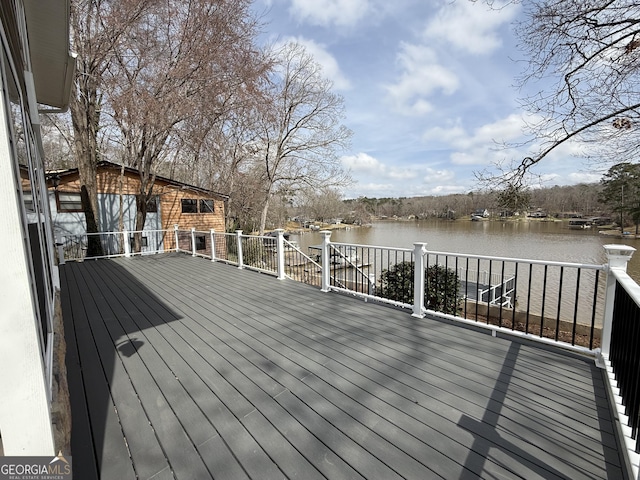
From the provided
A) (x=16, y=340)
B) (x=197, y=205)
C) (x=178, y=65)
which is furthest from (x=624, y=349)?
(x=197, y=205)

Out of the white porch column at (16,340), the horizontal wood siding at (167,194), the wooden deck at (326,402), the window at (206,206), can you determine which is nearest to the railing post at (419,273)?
the wooden deck at (326,402)

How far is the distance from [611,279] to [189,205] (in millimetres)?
16479

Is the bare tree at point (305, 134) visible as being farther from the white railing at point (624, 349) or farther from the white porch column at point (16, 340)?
the white porch column at point (16, 340)

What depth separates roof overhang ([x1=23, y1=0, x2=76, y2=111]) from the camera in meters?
2.53

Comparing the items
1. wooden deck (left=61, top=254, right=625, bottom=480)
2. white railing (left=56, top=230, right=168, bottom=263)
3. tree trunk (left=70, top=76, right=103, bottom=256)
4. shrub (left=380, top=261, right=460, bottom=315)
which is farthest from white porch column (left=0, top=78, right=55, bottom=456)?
tree trunk (left=70, top=76, right=103, bottom=256)

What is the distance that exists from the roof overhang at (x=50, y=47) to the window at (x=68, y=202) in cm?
918

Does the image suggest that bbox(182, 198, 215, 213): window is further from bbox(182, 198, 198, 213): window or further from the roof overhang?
the roof overhang

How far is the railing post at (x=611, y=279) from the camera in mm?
2055

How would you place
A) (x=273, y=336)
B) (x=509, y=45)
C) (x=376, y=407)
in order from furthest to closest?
(x=509, y=45) < (x=273, y=336) < (x=376, y=407)

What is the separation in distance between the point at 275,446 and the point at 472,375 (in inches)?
61.5

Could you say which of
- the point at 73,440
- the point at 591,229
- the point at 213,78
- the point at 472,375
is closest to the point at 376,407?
the point at 472,375

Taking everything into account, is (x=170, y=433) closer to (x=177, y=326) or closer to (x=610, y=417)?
(x=177, y=326)

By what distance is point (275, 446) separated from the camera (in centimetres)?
155

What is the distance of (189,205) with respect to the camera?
1559cm
